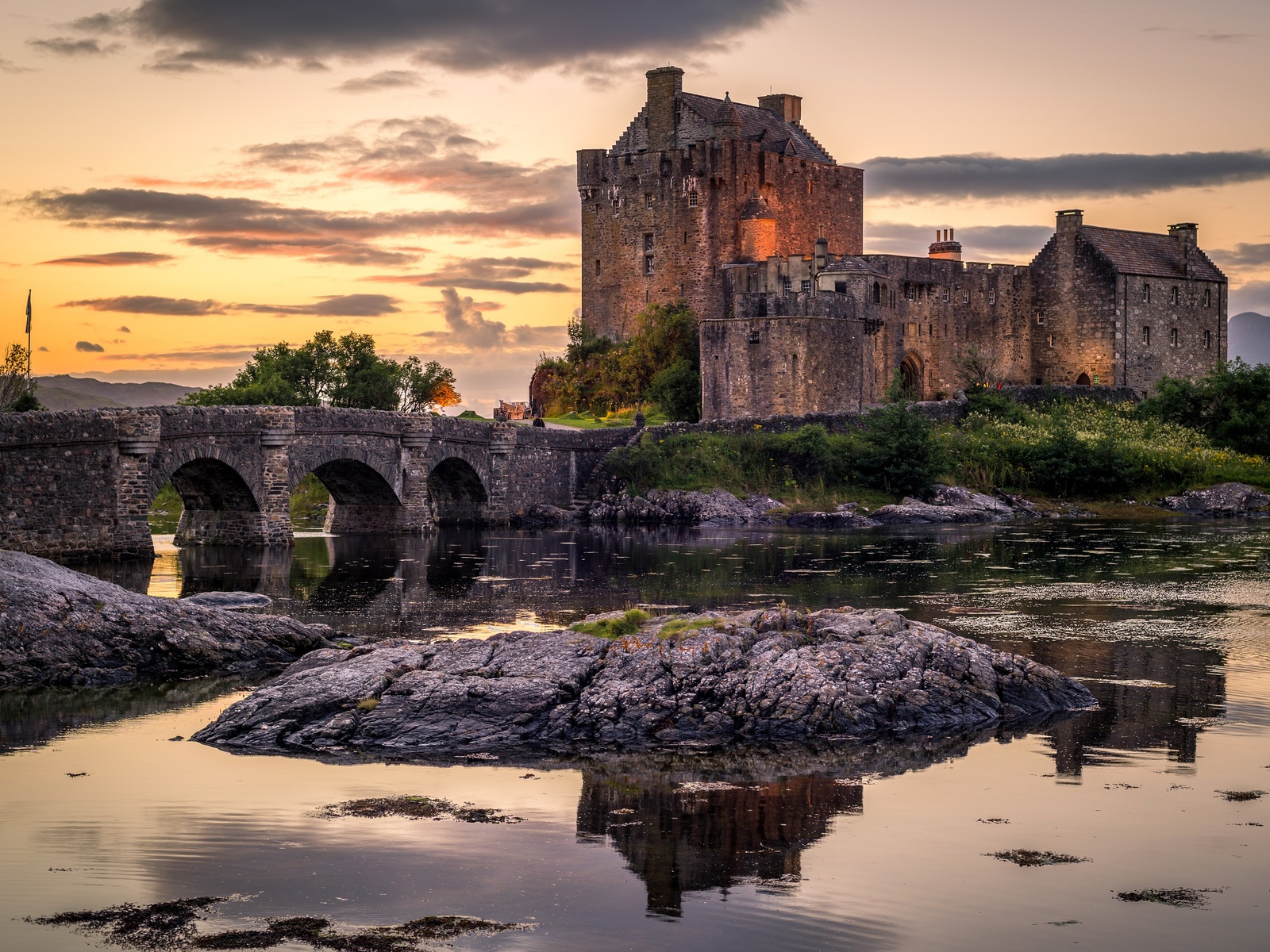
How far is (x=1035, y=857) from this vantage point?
33.2 ft

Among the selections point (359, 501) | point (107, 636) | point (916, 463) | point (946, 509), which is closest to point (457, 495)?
point (359, 501)

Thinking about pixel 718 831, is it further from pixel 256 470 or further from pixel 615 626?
pixel 256 470

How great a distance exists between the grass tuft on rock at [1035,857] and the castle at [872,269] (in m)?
52.7

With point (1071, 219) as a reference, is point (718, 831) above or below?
below

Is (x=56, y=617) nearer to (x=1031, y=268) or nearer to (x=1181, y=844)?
(x=1181, y=844)

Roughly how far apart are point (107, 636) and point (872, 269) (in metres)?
49.6

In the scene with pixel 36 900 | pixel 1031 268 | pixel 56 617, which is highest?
pixel 1031 268

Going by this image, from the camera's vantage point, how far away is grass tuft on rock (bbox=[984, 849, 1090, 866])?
32.8ft

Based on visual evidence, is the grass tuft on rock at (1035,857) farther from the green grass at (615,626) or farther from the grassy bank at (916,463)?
the grassy bank at (916,463)

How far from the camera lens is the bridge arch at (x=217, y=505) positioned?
36031mm

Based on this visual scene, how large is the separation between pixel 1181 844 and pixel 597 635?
21.7ft

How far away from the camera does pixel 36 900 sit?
29.9 ft

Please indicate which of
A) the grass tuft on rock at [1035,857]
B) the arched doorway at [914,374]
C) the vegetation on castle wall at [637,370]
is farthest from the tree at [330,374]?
the grass tuft on rock at [1035,857]

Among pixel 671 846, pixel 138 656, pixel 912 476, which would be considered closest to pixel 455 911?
pixel 671 846
